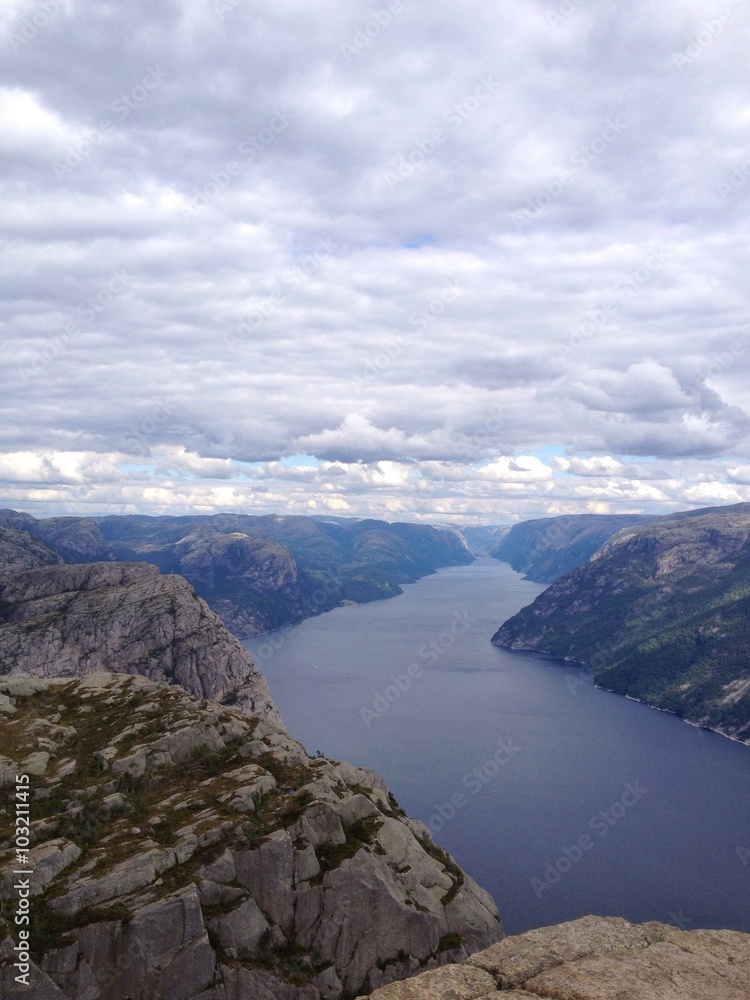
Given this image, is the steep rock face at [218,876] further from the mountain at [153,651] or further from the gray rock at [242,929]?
the mountain at [153,651]

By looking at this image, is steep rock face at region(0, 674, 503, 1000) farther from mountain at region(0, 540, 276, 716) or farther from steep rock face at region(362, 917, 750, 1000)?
mountain at region(0, 540, 276, 716)

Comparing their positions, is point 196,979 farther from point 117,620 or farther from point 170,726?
point 117,620

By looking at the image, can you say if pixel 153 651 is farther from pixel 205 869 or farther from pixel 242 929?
pixel 242 929

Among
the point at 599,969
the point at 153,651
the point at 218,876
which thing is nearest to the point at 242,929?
the point at 218,876

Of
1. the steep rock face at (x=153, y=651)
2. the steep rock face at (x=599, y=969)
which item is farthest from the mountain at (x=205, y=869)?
the steep rock face at (x=153, y=651)

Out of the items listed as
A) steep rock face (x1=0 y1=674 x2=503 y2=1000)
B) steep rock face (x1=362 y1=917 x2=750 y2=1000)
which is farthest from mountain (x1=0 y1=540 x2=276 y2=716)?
steep rock face (x1=362 y1=917 x2=750 y2=1000)

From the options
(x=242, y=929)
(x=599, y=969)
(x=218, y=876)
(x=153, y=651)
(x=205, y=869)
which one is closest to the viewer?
(x=599, y=969)

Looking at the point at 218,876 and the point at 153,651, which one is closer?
the point at 218,876
